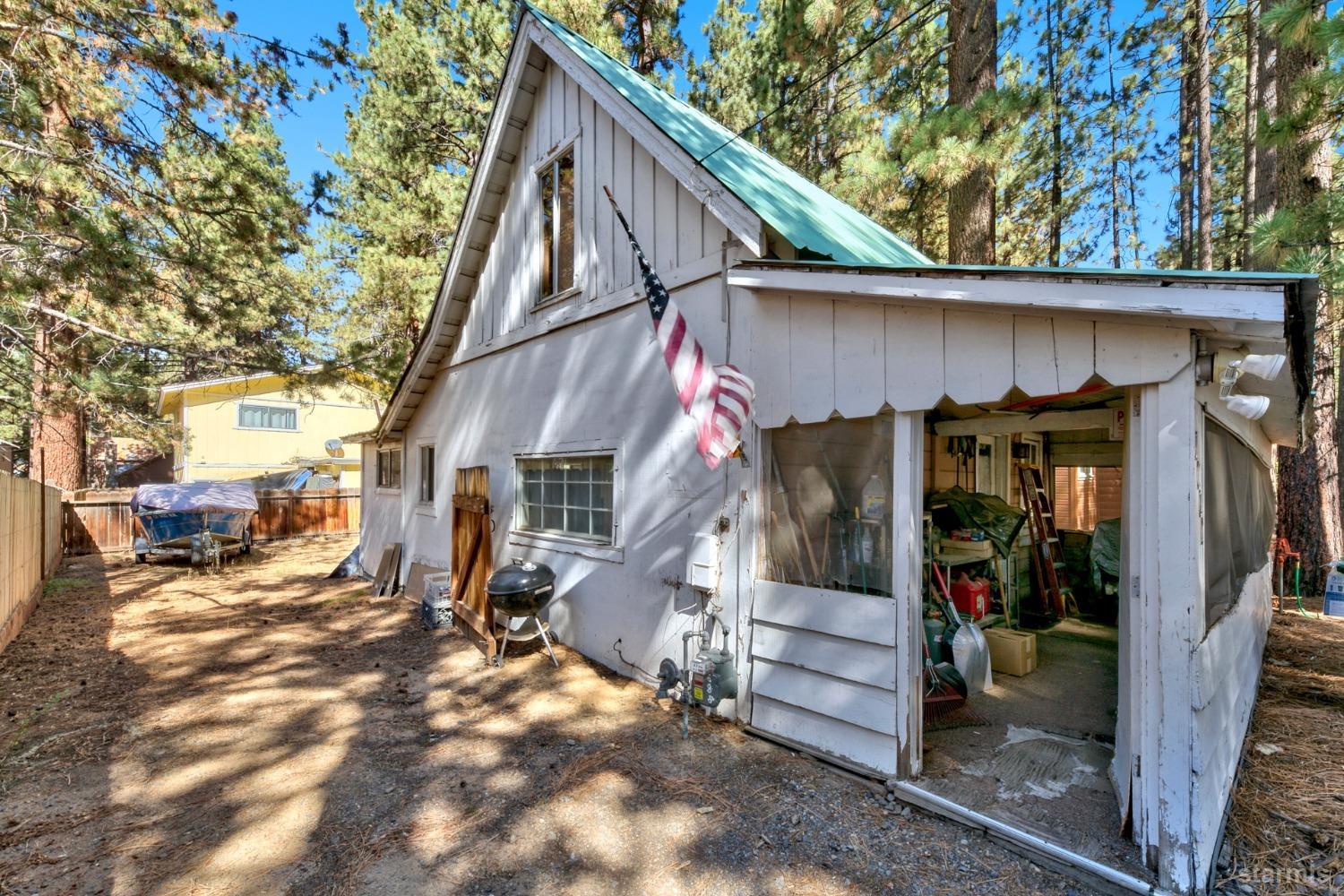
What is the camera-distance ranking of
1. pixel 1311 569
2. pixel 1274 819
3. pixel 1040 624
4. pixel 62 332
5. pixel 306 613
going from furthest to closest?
pixel 62 332
pixel 1311 569
pixel 306 613
pixel 1040 624
pixel 1274 819

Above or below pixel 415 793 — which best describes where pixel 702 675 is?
above

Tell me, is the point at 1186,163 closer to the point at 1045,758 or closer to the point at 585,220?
the point at 585,220

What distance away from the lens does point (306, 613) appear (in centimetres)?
829

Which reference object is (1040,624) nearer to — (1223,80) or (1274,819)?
(1274,819)

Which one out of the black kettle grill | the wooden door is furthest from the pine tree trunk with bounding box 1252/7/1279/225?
the wooden door

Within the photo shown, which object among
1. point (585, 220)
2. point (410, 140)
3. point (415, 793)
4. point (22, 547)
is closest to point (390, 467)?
point (22, 547)

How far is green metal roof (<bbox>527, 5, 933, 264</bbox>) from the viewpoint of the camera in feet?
14.4

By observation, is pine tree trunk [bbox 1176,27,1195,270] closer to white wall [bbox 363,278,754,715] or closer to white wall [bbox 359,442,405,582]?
white wall [bbox 363,278,754,715]

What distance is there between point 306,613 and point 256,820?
5656 mm

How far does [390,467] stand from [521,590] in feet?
22.0

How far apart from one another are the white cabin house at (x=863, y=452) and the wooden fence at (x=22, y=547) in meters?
4.91

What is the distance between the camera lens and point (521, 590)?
5621mm

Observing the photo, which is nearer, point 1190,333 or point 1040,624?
point 1190,333

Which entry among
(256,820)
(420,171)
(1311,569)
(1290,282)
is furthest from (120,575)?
(1311,569)
